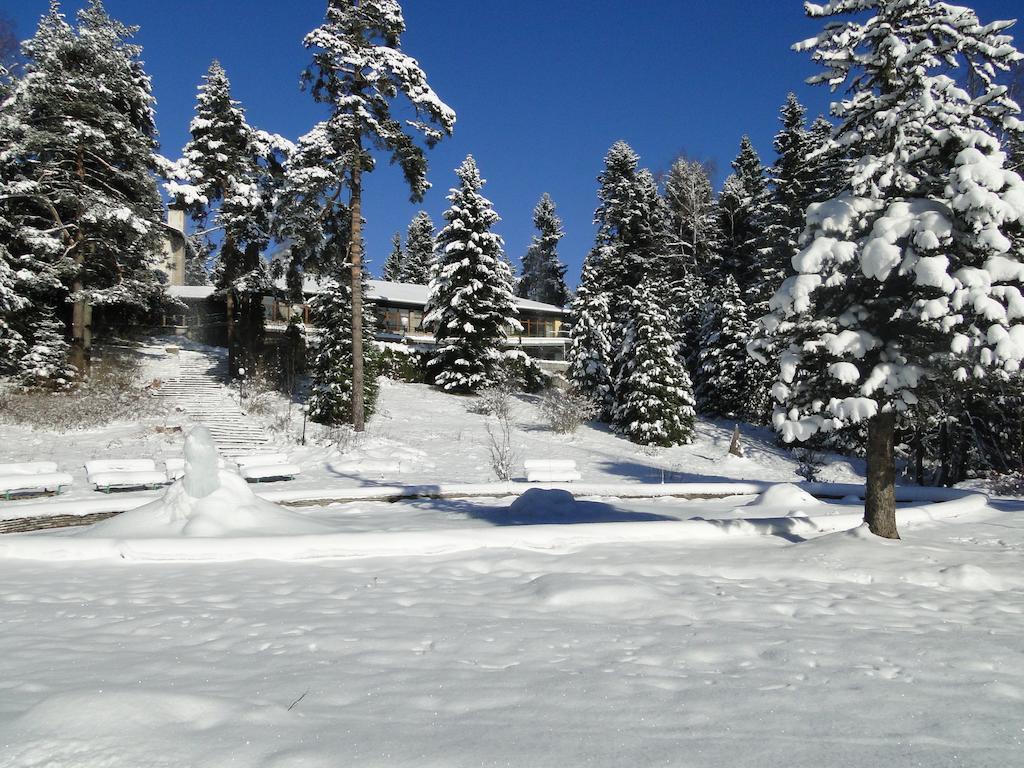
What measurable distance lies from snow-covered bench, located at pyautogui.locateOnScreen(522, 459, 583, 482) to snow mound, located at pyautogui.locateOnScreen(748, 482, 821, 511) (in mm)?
4584

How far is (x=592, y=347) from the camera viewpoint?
33.7 meters

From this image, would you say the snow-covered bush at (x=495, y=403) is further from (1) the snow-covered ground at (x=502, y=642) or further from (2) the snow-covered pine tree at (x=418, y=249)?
(2) the snow-covered pine tree at (x=418, y=249)

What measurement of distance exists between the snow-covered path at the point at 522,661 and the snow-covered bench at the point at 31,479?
593 cm

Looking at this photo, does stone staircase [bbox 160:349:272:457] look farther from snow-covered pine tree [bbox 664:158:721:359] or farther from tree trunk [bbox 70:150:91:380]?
snow-covered pine tree [bbox 664:158:721:359]

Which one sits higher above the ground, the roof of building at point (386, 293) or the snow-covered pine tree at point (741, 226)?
the snow-covered pine tree at point (741, 226)

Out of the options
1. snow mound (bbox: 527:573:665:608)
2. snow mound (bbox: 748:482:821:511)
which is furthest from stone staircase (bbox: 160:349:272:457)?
snow mound (bbox: 527:573:665:608)

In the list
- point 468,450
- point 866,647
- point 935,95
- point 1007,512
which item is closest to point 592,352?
point 468,450

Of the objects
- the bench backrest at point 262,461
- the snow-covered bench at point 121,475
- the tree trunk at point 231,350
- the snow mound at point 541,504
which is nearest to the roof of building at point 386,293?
the tree trunk at point 231,350

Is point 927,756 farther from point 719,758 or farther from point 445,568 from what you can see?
point 445,568

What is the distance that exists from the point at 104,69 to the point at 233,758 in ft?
93.4

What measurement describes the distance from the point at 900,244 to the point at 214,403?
23635mm

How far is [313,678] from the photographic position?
3955mm

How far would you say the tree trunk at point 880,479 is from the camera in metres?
7.65

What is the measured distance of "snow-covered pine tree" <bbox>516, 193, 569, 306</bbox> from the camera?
56.8m
